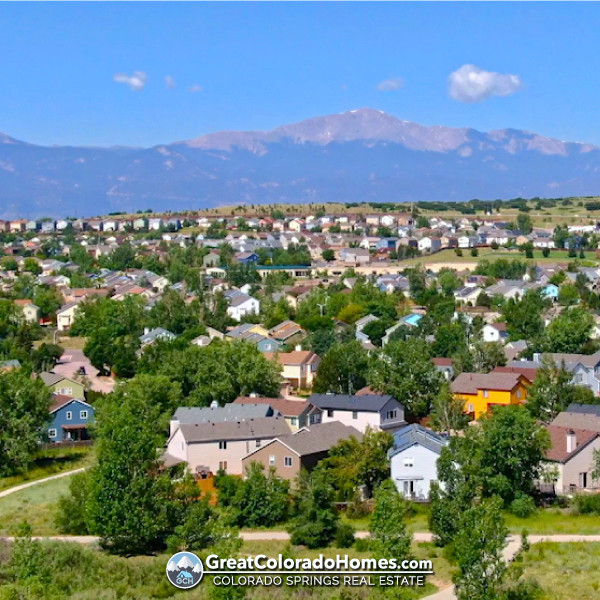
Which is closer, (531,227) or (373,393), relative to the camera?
(373,393)

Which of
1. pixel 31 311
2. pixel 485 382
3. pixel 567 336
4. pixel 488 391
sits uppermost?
pixel 567 336

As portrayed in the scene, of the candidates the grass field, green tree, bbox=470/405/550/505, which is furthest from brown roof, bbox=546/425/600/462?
the grass field

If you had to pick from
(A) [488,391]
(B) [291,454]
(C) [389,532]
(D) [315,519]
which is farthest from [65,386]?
(C) [389,532]

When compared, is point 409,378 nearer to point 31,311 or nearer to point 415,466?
point 415,466

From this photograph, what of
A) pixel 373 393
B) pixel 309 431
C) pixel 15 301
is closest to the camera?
pixel 309 431

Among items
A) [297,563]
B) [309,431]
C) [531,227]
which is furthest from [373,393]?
[531,227]

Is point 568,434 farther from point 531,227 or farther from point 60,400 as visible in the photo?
point 531,227

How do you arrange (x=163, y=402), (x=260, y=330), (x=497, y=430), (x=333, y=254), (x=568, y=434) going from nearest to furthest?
(x=497, y=430)
(x=568, y=434)
(x=163, y=402)
(x=260, y=330)
(x=333, y=254)

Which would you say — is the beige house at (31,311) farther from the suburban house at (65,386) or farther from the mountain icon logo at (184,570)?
the mountain icon logo at (184,570)
